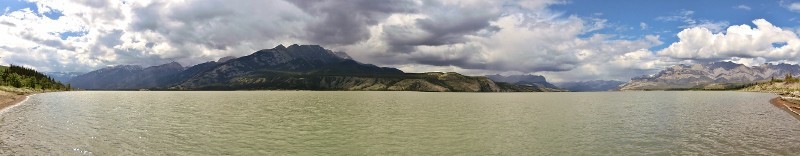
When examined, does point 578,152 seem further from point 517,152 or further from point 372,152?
point 372,152

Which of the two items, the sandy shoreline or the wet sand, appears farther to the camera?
the wet sand

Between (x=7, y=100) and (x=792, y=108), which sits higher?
(x=7, y=100)

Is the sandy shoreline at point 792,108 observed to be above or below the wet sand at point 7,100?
below

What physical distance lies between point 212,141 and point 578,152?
34328mm

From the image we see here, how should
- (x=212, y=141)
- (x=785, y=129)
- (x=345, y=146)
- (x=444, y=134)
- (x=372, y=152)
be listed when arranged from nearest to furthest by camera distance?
(x=372, y=152) → (x=345, y=146) → (x=212, y=141) → (x=444, y=134) → (x=785, y=129)

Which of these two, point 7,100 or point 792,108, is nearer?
point 792,108

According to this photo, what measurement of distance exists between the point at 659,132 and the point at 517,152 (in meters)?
26.1

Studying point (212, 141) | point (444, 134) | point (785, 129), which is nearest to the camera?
point (212, 141)

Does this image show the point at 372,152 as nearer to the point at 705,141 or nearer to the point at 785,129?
the point at 705,141

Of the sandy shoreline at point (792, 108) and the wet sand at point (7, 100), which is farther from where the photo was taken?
the wet sand at point (7, 100)

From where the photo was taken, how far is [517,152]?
1532 inches

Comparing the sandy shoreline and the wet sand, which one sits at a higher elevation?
the wet sand

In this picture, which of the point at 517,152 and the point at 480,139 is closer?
the point at 517,152

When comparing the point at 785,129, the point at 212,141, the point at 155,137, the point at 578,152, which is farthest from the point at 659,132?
the point at 155,137
